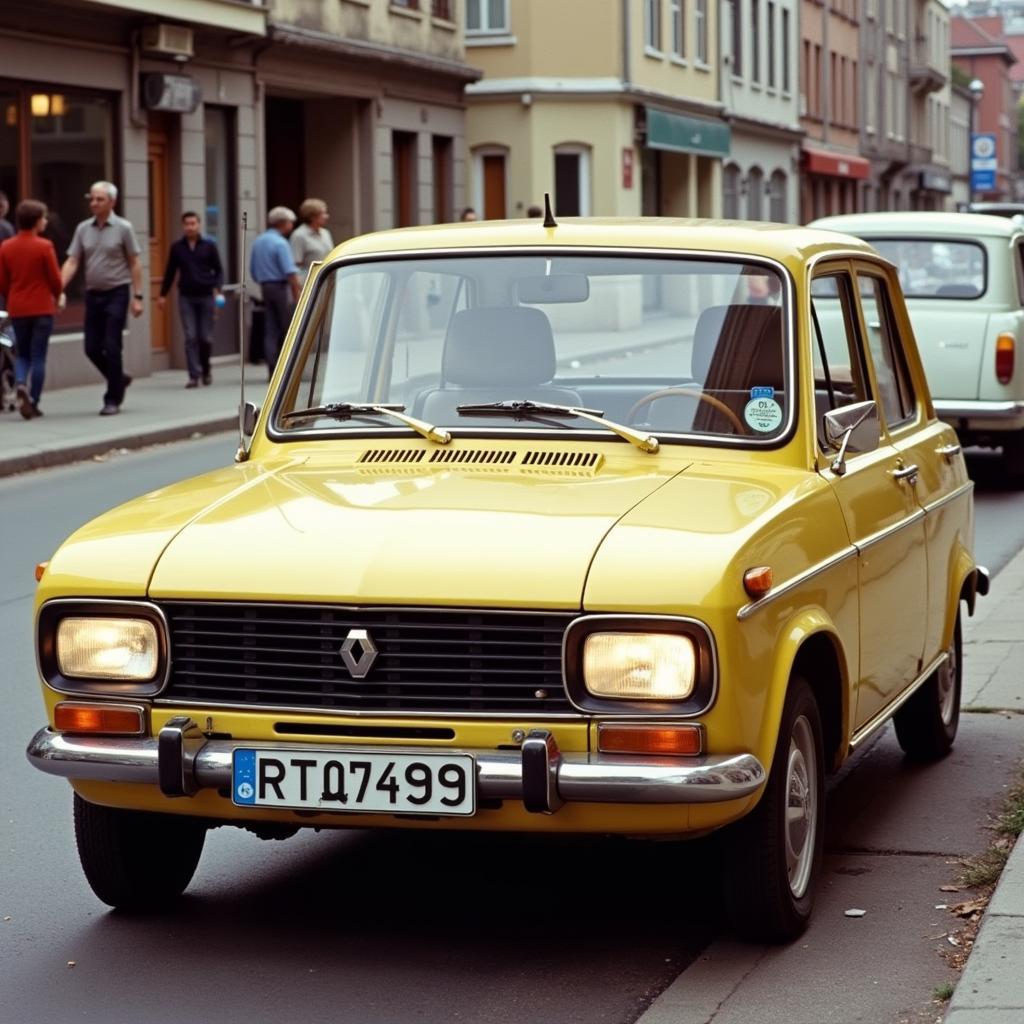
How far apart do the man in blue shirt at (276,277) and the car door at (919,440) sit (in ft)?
58.5

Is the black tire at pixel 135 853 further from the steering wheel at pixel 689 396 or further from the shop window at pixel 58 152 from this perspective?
the shop window at pixel 58 152

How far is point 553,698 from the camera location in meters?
4.77

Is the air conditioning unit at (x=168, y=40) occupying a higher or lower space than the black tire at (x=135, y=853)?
higher

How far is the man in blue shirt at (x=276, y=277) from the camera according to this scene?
2488cm

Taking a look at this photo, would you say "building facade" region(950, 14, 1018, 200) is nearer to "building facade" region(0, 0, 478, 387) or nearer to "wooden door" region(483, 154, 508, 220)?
"wooden door" region(483, 154, 508, 220)

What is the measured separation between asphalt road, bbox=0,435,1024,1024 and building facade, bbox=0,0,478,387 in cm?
1844

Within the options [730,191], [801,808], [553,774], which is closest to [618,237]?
[801,808]

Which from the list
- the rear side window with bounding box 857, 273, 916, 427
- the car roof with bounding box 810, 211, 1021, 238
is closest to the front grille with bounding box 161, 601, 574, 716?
the rear side window with bounding box 857, 273, 916, 427

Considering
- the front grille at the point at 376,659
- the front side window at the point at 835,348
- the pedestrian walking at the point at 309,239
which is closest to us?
the front grille at the point at 376,659

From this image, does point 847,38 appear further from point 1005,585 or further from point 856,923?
point 856,923

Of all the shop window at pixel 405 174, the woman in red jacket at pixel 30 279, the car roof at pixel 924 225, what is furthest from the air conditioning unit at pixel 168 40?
the car roof at pixel 924 225

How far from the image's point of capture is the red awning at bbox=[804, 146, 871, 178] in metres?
65.5

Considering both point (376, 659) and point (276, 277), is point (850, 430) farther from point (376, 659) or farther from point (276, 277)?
point (276, 277)

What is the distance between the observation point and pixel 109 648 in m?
5.05
